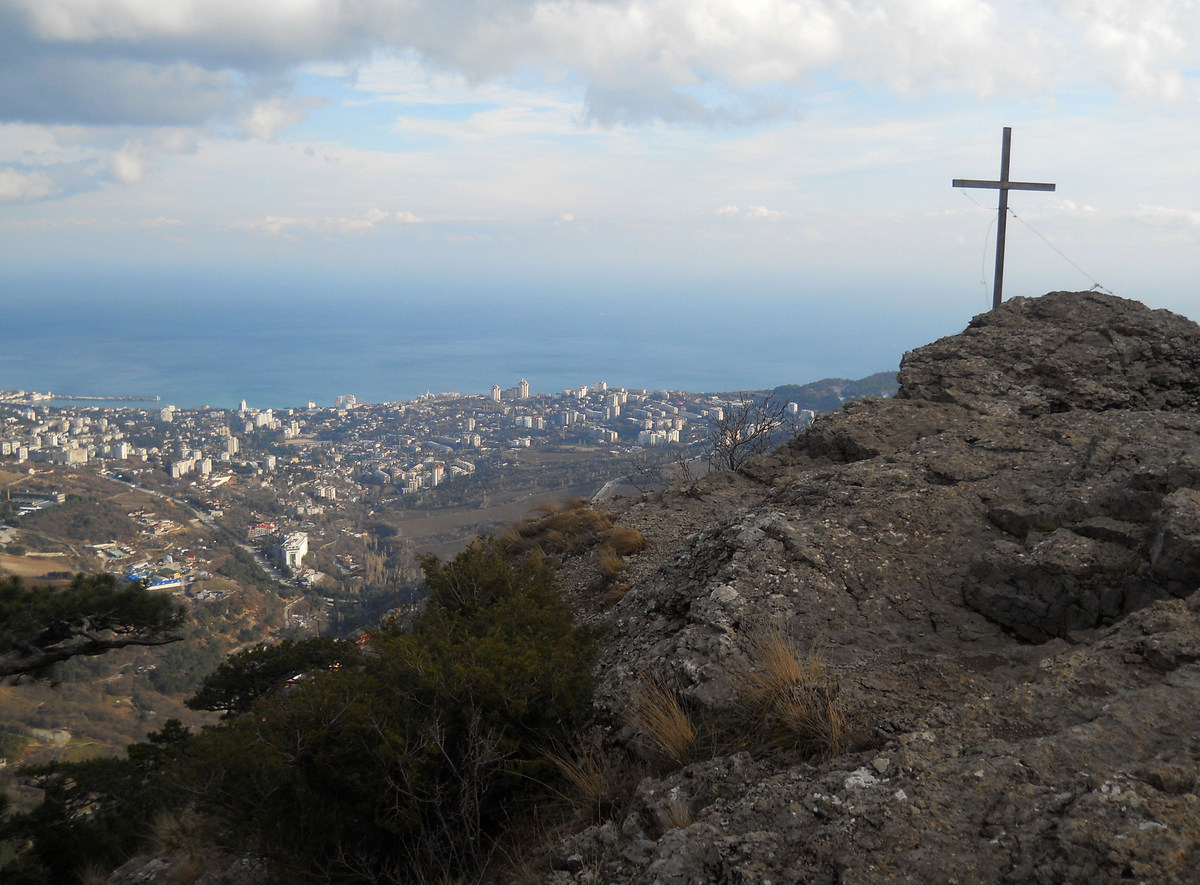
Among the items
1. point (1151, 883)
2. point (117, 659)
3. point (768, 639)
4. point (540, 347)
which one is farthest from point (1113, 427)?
point (540, 347)

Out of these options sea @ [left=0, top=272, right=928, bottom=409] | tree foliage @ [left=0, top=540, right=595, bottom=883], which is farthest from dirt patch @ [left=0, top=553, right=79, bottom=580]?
sea @ [left=0, top=272, right=928, bottom=409]

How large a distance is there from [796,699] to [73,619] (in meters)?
10.3

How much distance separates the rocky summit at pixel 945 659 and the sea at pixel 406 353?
70883 mm

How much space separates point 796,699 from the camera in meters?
3.51

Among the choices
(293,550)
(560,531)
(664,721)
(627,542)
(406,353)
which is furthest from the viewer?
(406,353)

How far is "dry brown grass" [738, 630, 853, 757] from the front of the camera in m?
3.24

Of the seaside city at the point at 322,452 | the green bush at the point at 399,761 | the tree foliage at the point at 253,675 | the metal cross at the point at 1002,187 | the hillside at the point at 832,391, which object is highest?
the metal cross at the point at 1002,187

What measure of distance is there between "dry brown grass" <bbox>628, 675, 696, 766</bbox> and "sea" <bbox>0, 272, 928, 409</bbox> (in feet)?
240

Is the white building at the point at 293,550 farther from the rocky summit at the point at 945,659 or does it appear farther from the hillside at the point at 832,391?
the rocky summit at the point at 945,659

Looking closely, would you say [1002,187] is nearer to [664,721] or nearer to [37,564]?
[664,721]

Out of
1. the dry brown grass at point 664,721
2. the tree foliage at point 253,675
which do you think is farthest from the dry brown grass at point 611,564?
the tree foliage at point 253,675

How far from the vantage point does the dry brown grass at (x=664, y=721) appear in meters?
3.65

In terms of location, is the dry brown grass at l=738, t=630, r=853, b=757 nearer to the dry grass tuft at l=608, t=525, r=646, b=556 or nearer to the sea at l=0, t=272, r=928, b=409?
the dry grass tuft at l=608, t=525, r=646, b=556

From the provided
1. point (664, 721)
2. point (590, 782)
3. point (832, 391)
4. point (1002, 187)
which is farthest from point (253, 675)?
point (832, 391)
